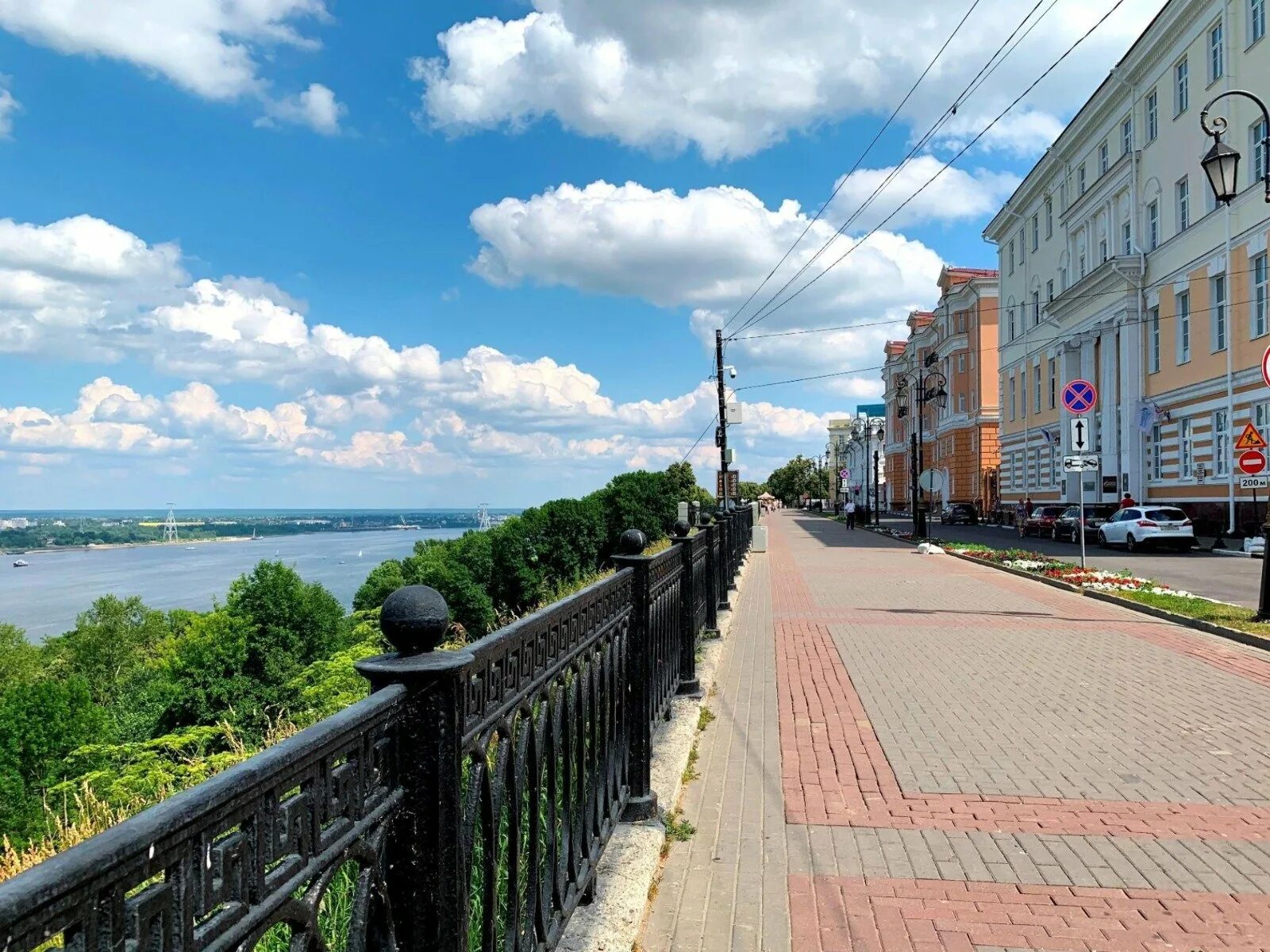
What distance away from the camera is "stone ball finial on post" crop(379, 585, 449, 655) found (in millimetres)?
1754

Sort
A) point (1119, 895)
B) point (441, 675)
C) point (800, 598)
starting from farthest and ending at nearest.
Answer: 1. point (800, 598)
2. point (1119, 895)
3. point (441, 675)

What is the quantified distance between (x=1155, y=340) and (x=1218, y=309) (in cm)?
440

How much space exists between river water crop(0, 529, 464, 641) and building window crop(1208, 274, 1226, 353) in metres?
25.8

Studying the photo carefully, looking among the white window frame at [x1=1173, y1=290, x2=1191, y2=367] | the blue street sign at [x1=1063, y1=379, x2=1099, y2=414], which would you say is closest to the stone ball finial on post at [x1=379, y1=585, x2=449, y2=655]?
the blue street sign at [x1=1063, y1=379, x2=1099, y2=414]

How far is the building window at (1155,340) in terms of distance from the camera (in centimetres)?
3139

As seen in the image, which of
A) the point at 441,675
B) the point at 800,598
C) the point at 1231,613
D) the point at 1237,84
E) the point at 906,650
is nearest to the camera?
Answer: the point at 441,675

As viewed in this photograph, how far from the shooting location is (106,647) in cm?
2736

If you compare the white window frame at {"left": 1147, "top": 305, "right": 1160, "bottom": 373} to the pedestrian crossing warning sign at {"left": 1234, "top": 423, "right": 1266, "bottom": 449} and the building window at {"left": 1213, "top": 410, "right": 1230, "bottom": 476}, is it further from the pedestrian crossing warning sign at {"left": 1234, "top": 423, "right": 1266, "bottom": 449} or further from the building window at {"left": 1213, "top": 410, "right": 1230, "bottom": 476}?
the pedestrian crossing warning sign at {"left": 1234, "top": 423, "right": 1266, "bottom": 449}

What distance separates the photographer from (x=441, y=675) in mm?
1786

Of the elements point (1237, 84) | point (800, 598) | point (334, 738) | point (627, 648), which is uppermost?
point (1237, 84)

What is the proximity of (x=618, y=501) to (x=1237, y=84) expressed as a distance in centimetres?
2157

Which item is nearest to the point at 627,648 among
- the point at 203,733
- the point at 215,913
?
the point at 215,913

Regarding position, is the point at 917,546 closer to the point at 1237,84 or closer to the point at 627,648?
the point at 1237,84

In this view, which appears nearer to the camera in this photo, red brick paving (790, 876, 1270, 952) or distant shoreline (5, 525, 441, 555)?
red brick paving (790, 876, 1270, 952)
